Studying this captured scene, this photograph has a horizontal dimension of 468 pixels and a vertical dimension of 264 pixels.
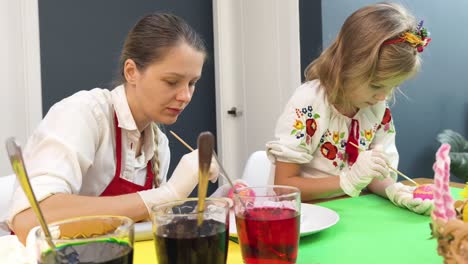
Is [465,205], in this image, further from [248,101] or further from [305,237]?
[248,101]

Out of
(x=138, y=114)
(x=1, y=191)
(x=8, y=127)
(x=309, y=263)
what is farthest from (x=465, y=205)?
(x=8, y=127)

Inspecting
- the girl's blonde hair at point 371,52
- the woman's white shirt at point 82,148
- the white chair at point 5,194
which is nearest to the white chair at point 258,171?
the girl's blonde hair at point 371,52

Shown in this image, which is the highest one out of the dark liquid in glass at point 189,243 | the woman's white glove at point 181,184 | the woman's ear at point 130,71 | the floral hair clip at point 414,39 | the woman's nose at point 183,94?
the floral hair clip at point 414,39

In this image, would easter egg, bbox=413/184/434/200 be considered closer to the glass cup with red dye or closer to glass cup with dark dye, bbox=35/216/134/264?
the glass cup with red dye

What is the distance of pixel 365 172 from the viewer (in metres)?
1.20

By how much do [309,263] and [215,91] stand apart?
103 inches

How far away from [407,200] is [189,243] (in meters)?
0.72

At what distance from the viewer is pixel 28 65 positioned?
254 centimetres

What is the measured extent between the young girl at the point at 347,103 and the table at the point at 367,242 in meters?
0.25

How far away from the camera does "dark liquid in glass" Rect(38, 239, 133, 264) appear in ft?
1.64

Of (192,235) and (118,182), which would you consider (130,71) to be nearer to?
(118,182)

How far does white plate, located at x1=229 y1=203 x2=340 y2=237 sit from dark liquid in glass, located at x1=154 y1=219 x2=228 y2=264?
274 millimetres

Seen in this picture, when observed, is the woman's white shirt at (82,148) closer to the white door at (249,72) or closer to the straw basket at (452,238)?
the straw basket at (452,238)

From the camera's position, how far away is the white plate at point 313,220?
88 centimetres
